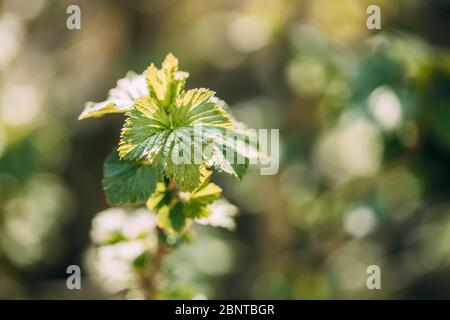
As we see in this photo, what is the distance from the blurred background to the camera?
5.15 ft

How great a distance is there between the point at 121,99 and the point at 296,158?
3.75 ft

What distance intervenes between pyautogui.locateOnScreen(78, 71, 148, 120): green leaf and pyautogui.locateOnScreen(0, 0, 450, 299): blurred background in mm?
668

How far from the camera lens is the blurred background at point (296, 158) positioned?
1570 millimetres

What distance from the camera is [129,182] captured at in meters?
0.76

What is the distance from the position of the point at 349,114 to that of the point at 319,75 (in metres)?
0.24

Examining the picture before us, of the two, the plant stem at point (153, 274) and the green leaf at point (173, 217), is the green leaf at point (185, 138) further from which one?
the plant stem at point (153, 274)

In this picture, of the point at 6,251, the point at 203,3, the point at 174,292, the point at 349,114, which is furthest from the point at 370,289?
the point at 203,3

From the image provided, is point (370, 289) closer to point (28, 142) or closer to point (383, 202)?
point (383, 202)

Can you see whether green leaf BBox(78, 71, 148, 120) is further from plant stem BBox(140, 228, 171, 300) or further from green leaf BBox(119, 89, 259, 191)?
plant stem BBox(140, 228, 171, 300)

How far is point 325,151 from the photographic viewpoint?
1820 millimetres

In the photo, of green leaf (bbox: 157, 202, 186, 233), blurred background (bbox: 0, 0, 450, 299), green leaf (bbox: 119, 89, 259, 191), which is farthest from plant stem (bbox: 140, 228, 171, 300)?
blurred background (bbox: 0, 0, 450, 299)

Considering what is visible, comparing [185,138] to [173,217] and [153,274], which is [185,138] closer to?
[173,217]

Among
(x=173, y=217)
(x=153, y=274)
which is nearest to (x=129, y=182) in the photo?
(x=173, y=217)

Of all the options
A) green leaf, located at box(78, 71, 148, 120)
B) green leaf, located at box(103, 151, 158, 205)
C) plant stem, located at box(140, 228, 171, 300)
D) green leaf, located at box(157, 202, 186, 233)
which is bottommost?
plant stem, located at box(140, 228, 171, 300)
